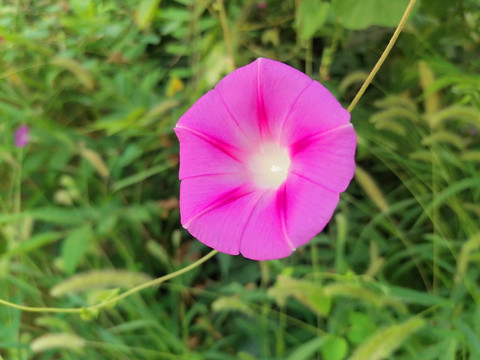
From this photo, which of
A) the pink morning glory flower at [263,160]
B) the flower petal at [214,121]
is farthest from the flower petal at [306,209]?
the flower petal at [214,121]

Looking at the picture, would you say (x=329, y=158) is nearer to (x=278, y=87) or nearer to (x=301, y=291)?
(x=278, y=87)

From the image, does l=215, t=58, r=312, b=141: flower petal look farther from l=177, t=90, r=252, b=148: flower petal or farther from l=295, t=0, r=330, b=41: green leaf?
l=295, t=0, r=330, b=41: green leaf

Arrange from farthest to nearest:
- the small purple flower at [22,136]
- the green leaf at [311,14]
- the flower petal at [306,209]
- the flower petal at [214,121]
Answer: the small purple flower at [22,136]
the green leaf at [311,14]
the flower petal at [214,121]
the flower petal at [306,209]

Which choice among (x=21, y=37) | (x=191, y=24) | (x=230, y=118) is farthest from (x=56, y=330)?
(x=230, y=118)

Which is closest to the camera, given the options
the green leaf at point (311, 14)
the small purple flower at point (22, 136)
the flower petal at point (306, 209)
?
the flower petal at point (306, 209)

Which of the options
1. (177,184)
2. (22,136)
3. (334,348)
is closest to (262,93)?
(334,348)

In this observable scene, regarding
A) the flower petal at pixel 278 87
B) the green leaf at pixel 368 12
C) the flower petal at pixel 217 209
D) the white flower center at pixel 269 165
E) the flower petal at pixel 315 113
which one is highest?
the green leaf at pixel 368 12

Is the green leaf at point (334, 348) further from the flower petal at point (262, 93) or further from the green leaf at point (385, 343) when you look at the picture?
the flower petal at point (262, 93)
